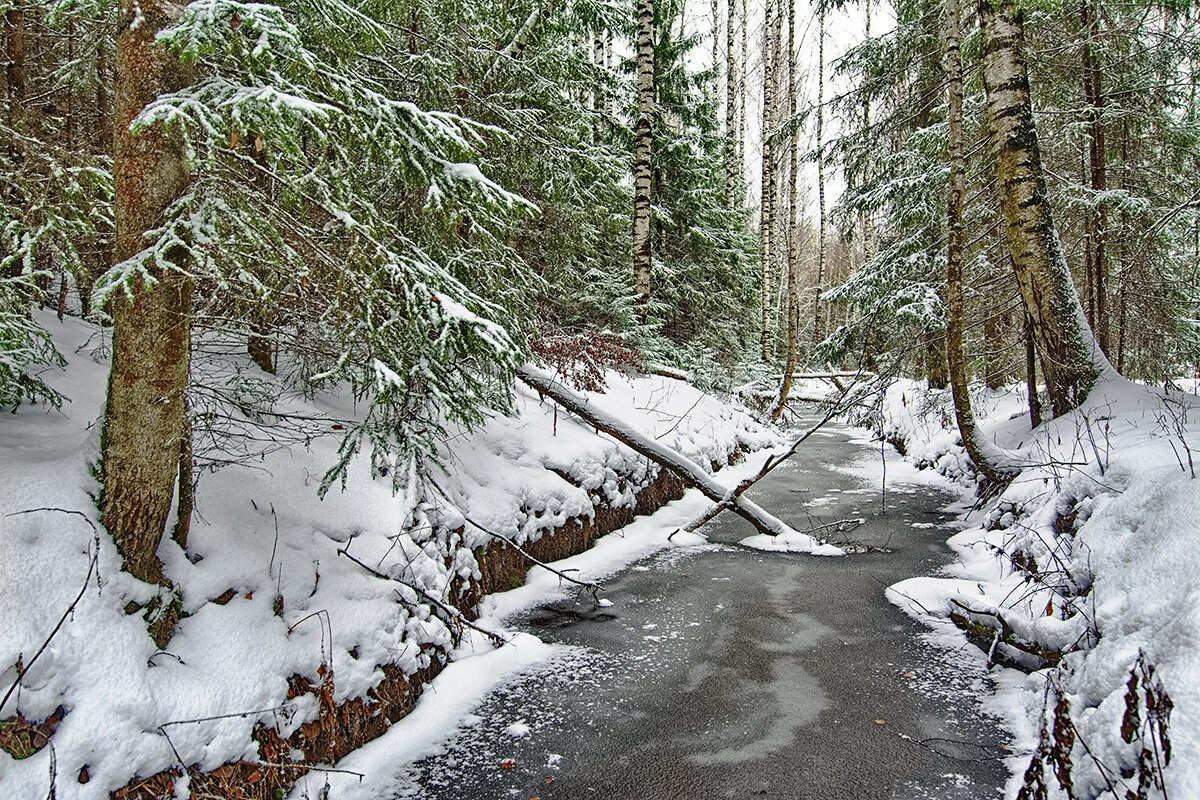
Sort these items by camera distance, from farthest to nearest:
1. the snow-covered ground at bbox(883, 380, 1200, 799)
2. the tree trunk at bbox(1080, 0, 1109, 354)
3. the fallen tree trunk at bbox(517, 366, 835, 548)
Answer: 1. the tree trunk at bbox(1080, 0, 1109, 354)
2. the fallen tree trunk at bbox(517, 366, 835, 548)
3. the snow-covered ground at bbox(883, 380, 1200, 799)

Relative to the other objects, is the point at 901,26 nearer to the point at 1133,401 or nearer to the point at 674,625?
the point at 1133,401

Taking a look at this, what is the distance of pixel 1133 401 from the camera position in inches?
263

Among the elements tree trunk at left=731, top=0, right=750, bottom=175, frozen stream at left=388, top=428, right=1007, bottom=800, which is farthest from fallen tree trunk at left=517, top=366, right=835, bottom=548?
tree trunk at left=731, top=0, right=750, bottom=175

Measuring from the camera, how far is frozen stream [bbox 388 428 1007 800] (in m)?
3.77

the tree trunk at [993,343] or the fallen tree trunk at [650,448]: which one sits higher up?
the tree trunk at [993,343]

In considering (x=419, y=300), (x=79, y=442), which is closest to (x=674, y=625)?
(x=419, y=300)

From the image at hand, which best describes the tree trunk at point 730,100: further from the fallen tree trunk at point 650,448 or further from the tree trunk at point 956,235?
the fallen tree trunk at point 650,448

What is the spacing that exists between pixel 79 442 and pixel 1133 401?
359 inches

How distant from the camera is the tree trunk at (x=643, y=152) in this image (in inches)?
482

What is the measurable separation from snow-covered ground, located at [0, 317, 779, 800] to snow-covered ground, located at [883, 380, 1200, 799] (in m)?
3.58

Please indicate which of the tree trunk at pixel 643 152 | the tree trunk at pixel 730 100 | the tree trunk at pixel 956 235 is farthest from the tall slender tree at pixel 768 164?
the tree trunk at pixel 956 235

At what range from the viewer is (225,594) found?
394cm

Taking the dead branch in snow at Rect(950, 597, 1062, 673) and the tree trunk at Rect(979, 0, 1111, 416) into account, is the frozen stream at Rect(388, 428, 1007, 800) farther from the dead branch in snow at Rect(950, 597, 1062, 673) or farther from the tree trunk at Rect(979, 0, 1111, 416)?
the tree trunk at Rect(979, 0, 1111, 416)

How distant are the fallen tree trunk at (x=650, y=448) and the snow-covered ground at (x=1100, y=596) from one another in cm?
219
